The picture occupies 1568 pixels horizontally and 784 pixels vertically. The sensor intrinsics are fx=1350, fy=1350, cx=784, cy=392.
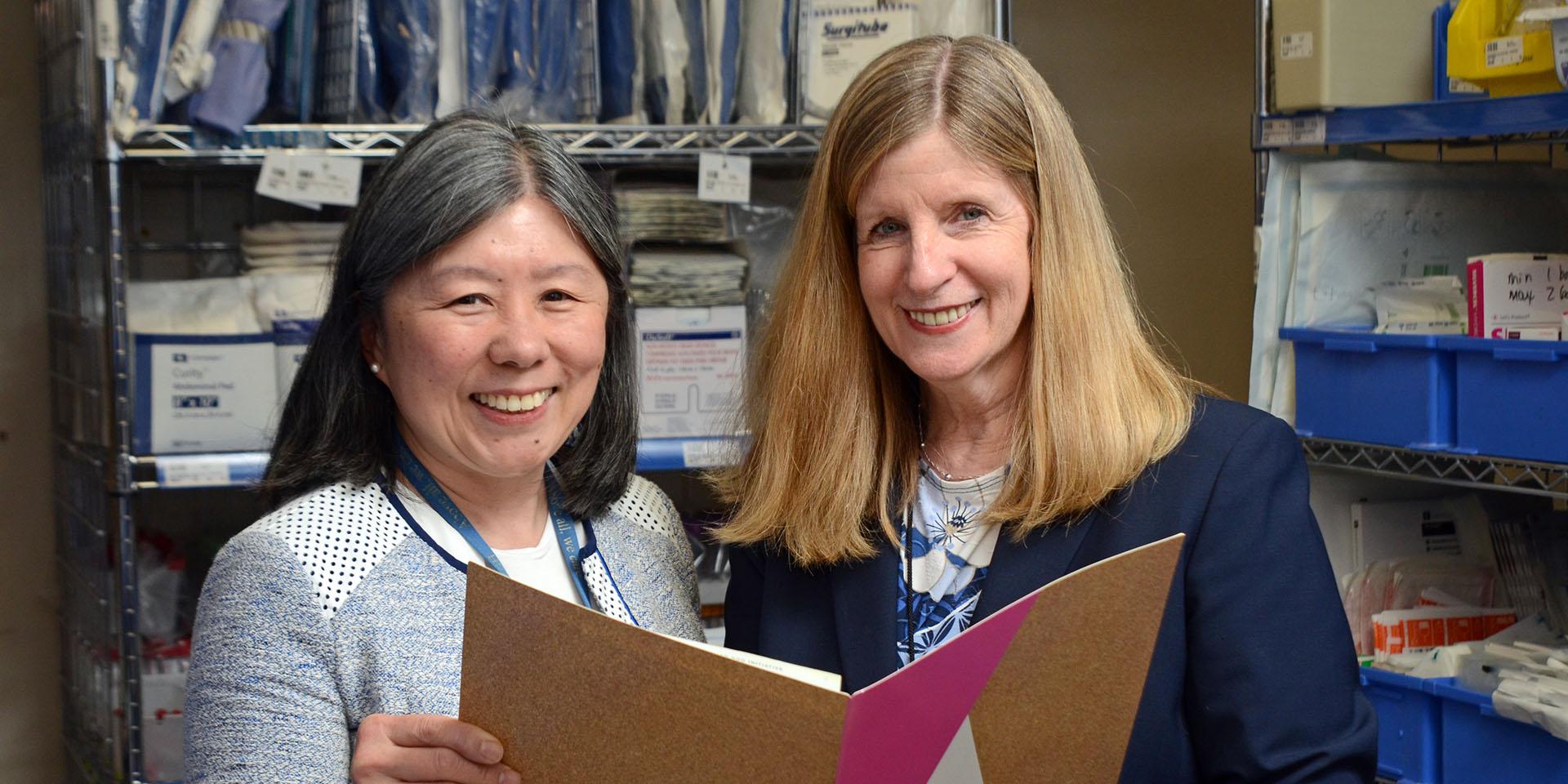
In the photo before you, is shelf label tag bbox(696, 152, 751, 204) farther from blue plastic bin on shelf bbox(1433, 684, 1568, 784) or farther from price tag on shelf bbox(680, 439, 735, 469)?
blue plastic bin on shelf bbox(1433, 684, 1568, 784)

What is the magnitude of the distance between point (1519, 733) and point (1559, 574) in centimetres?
41

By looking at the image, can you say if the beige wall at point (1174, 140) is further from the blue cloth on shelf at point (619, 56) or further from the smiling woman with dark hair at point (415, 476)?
the smiling woman with dark hair at point (415, 476)

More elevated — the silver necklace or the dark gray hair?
the dark gray hair

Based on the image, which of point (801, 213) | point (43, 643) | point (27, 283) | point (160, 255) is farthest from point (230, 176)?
point (801, 213)

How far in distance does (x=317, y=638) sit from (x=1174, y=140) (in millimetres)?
2725

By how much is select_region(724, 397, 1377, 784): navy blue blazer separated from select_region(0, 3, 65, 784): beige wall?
2459 mm

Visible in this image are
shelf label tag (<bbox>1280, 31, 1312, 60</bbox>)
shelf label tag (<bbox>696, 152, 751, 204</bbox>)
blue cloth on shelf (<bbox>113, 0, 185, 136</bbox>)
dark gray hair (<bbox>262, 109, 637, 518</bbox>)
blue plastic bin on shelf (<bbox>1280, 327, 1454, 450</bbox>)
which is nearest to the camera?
dark gray hair (<bbox>262, 109, 637, 518</bbox>)

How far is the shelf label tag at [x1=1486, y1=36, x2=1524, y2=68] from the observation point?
2.01 meters

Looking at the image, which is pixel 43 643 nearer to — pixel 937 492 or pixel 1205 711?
pixel 937 492

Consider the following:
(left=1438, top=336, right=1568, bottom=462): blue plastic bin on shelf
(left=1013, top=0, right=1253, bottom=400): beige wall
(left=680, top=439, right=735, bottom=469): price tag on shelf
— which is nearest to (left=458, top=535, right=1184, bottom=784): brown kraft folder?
(left=1438, top=336, right=1568, bottom=462): blue plastic bin on shelf

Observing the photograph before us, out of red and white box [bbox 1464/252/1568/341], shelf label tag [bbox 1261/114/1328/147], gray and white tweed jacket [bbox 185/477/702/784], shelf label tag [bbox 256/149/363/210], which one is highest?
shelf label tag [bbox 1261/114/1328/147]

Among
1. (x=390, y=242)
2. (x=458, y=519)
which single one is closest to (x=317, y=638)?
(x=458, y=519)

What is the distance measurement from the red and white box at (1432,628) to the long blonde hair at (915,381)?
1.06 m

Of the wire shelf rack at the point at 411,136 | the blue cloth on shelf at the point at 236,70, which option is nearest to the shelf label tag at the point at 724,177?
the wire shelf rack at the point at 411,136
